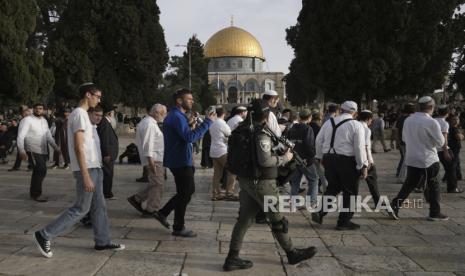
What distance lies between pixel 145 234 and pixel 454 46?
86.0 feet

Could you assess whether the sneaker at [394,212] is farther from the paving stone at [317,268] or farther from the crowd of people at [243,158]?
the paving stone at [317,268]

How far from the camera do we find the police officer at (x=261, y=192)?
14.2 ft

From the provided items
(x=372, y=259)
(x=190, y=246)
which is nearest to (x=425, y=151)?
(x=372, y=259)

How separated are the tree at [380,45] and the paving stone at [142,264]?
23.1 metres

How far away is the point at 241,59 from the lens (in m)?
91.1

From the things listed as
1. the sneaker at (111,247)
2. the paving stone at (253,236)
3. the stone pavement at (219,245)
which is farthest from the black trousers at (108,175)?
the sneaker at (111,247)

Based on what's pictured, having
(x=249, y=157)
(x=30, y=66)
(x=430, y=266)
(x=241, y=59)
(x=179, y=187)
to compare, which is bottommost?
(x=430, y=266)

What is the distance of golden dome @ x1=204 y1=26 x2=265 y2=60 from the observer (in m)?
89.1

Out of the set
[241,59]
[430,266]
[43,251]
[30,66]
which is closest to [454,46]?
[30,66]

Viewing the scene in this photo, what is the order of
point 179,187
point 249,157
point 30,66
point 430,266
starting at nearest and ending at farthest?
1. point 249,157
2. point 430,266
3. point 179,187
4. point 30,66

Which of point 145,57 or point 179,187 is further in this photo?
point 145,57

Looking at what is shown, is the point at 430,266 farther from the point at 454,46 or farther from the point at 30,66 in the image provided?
the point at 454,46

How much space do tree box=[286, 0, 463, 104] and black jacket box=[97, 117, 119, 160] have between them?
68.3ft

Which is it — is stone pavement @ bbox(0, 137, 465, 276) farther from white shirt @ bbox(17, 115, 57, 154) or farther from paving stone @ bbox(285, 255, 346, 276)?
white shirt @ bbox(17, 115, 57, 154)
